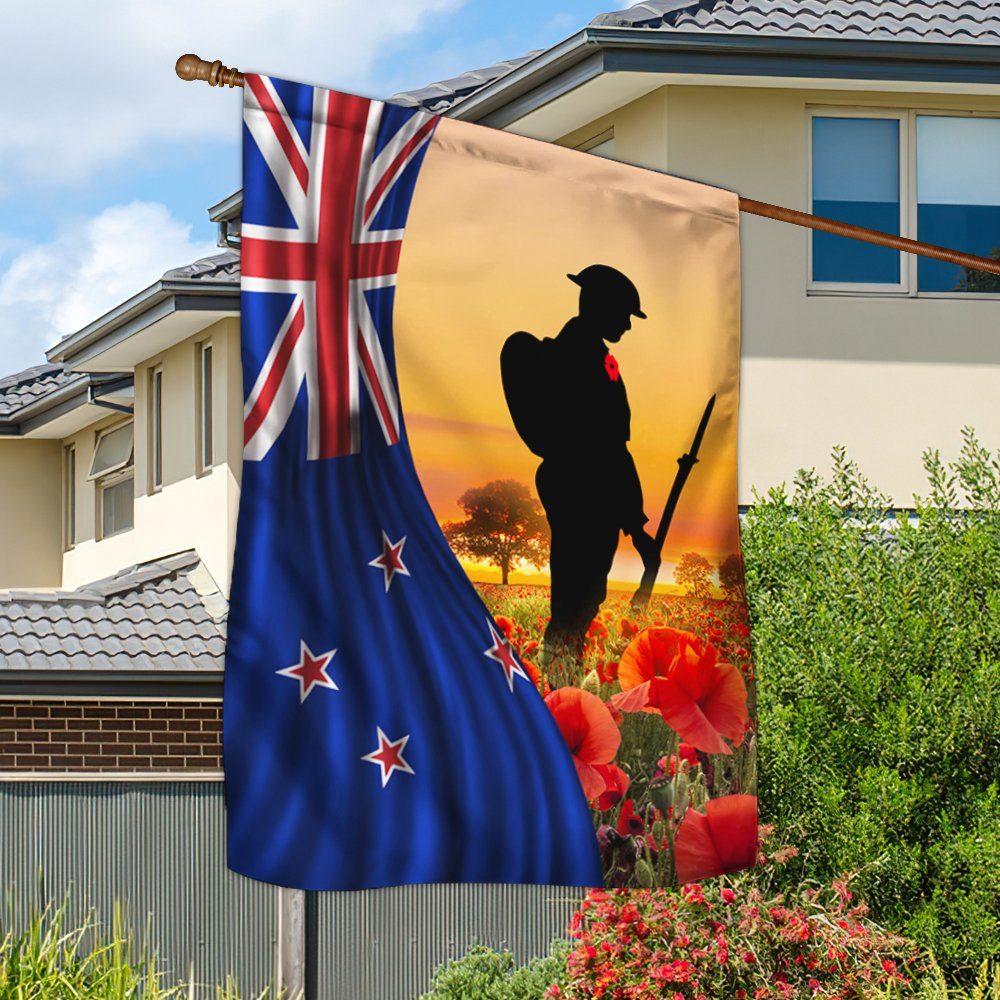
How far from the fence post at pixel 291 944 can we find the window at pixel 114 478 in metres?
11.0

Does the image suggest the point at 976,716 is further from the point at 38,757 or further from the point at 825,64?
the point at 38,757

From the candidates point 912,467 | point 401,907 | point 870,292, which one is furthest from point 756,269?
point 401,907

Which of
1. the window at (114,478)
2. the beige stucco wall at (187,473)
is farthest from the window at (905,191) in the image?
the window at (114,478)

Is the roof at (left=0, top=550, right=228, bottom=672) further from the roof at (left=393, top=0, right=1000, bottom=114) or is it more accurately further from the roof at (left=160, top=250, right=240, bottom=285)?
the roof at (left=393, top=0, right=1000, bottom=114)

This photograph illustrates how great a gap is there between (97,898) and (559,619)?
1089 cm

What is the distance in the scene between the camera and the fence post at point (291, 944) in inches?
563

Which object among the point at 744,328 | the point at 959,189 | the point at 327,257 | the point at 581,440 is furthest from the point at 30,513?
the point at 327,257

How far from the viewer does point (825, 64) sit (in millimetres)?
14148

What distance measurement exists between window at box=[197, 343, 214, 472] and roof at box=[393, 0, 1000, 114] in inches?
245

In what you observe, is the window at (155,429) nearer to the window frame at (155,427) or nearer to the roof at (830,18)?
the window frame at (155,427)

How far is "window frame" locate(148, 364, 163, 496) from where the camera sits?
70.7 feet

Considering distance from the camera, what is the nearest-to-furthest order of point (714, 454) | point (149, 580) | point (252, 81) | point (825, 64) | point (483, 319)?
1. point (252, 81)
2. point (483, 319)
3. point (714, 454)
4. point (825, 64)
5. point (149, 580)

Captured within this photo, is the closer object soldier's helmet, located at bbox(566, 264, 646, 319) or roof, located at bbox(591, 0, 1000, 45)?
soldier's helmet, located at bbox(566, 264, 646, 319)

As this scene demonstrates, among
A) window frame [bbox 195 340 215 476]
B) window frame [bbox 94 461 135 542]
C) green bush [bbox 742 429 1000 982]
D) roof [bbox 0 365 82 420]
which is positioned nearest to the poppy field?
green bush [bbox 742 429 1000 982]
